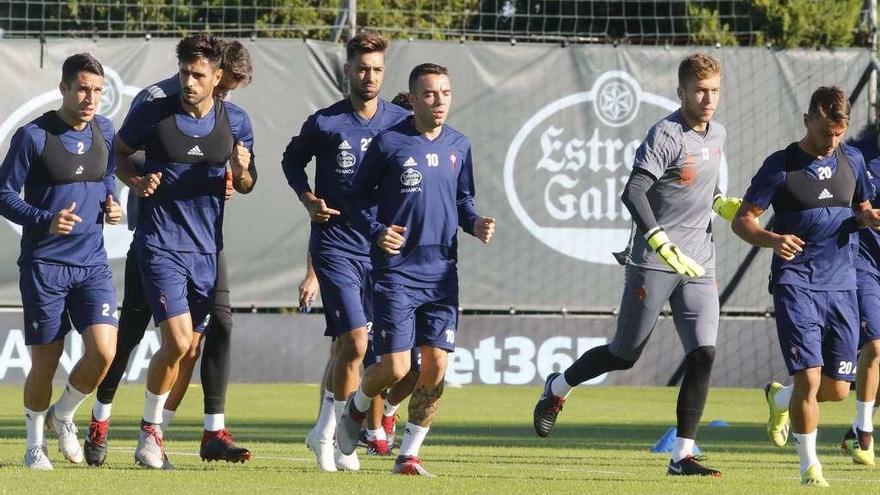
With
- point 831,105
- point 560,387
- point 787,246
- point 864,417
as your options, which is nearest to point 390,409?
point 560,387

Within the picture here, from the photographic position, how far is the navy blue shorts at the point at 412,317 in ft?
30.5

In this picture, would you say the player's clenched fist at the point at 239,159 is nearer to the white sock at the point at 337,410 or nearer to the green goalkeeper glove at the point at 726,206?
the white sock at the point at 337,410

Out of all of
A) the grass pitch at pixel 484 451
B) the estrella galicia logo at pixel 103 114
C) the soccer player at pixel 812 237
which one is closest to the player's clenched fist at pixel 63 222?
the grass pitch at pixel 484 451

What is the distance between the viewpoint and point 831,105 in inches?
358

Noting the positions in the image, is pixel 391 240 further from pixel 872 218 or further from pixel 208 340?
pixel 872 218

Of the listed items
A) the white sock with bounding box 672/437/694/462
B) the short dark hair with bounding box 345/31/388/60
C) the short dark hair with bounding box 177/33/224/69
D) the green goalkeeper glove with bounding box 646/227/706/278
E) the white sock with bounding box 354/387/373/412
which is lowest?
the white sock with bounding box 672/437/694/462

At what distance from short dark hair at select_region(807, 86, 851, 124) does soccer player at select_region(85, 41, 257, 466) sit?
3195mm

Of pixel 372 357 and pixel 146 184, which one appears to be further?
pixel 372 357

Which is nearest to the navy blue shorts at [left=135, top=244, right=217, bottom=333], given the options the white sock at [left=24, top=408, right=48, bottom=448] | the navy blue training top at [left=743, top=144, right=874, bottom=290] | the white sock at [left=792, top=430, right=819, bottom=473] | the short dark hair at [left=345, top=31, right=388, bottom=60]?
the white sock at [left=24, top=408, right=48, bottom=448]

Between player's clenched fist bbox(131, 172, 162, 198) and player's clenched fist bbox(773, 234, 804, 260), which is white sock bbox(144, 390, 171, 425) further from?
player's clenched fist bbox(773, 234, 804, 260)

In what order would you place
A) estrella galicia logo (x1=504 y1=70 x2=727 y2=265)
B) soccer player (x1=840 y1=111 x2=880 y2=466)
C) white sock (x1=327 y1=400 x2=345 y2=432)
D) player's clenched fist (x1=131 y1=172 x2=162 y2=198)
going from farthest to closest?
estrella galicia logo (x1=504 y1=70 x2=727 y2=265)
soccer player (x1=840 y1=111 x2=880 y2=466)
white sock (x1=327 y1=400 x2=345 y2=432)
player's clenched fist (x1=131 y1=172 x2=162 y2=198)

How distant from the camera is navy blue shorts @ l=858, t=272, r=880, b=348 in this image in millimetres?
11594

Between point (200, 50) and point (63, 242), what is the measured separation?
1.34m

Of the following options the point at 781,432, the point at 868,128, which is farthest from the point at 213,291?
the point at 868,128
